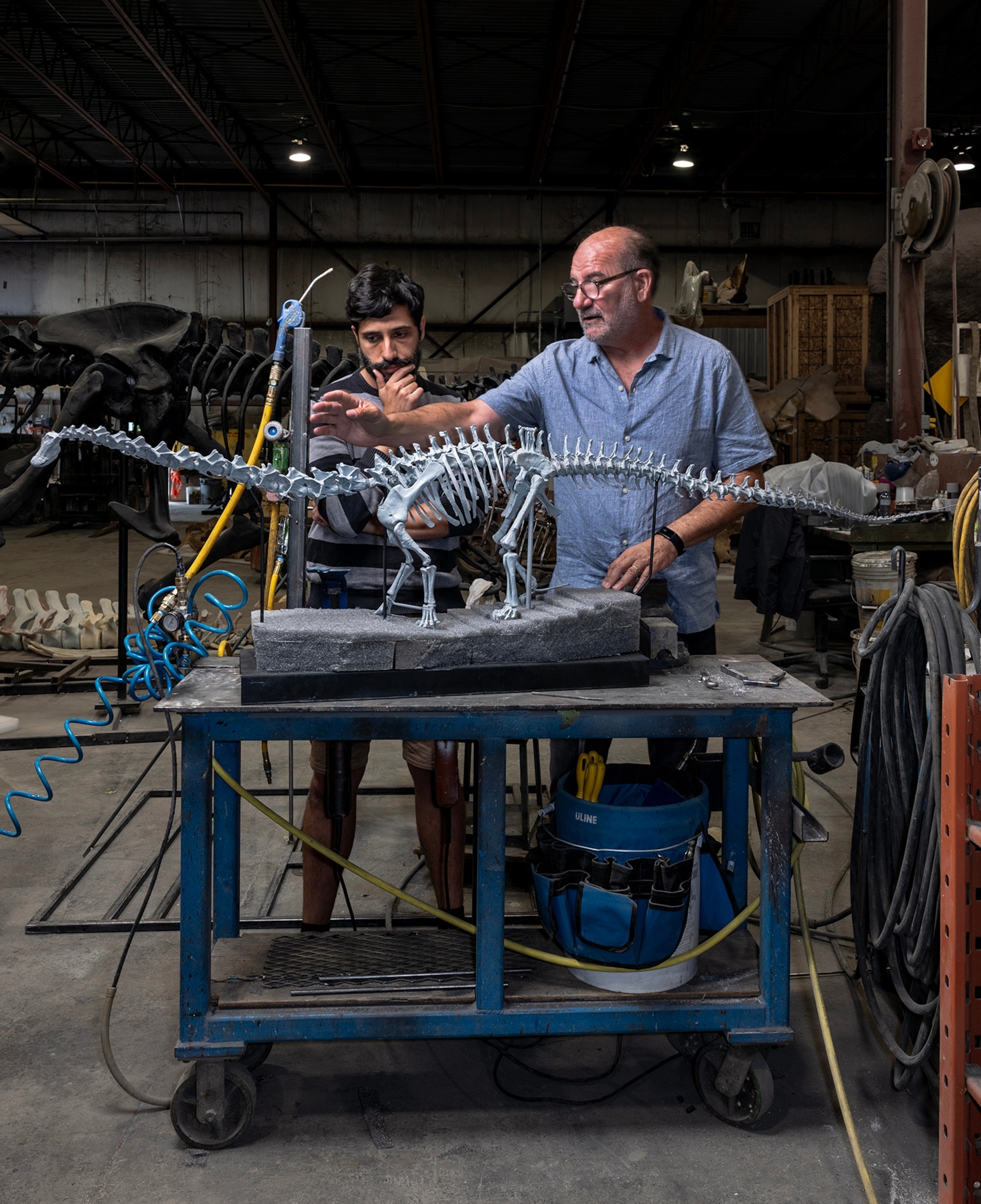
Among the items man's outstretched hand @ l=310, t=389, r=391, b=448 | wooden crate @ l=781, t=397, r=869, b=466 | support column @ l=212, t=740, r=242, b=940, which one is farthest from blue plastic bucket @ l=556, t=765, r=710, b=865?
wooden crate @ l=781, t=397, r=869, b=466

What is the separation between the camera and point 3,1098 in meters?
2.55

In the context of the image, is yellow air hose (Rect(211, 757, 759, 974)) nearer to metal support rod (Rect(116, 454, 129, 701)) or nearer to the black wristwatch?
the black wristwatch

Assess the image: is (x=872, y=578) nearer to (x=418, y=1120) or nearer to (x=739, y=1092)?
(x=739, y=1092)

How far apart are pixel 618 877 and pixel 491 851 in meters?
0.30

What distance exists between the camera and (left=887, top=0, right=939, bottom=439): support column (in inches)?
308

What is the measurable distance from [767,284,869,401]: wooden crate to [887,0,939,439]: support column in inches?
207

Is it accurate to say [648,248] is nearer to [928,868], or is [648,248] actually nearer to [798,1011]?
[928,868]

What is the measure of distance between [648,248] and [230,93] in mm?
12894

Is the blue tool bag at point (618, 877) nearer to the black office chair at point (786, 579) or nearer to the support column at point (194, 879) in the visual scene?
the support column at point (194, 879)

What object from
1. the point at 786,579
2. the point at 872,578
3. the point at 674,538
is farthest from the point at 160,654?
the point at 786,579

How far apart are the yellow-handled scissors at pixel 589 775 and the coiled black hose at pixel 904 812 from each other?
681 millimetres

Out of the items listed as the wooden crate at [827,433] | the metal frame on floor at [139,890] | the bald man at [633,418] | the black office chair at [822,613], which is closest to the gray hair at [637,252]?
the bald man at [633,418]

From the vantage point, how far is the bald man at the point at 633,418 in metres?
2.88

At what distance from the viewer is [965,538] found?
7.87ft
